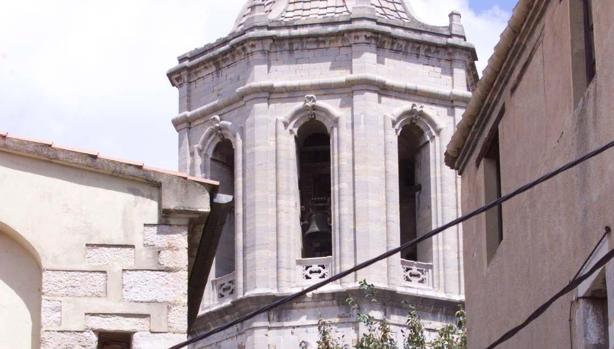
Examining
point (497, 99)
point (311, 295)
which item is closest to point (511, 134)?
point (497, 99)

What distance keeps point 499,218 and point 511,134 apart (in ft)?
4.95

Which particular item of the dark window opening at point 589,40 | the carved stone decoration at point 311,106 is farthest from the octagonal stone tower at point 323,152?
the dark window opening at point 589,40

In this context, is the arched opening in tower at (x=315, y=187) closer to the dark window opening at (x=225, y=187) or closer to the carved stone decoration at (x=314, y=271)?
the carved stone decoration at (x=314, y=271)

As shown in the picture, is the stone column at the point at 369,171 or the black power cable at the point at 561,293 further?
the stone column at the point at 369,171

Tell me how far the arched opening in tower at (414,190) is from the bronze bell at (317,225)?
5.28ft

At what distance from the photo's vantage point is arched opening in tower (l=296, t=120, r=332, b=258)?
56.4 meters

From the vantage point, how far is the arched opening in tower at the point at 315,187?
5641 centimetres

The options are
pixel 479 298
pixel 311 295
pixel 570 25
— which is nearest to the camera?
pixel 570 25

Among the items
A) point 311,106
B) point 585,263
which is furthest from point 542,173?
point 311,106

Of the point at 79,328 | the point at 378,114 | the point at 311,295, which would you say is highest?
the point at 378,114

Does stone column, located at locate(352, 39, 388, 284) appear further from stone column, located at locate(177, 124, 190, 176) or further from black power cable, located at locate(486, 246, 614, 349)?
black power cable, located at locate(486, 246, 614, 349)

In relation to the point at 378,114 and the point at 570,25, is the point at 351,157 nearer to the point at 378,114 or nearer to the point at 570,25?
the point at 378,114

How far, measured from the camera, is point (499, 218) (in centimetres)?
2652

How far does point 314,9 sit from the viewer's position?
57.4 meters
